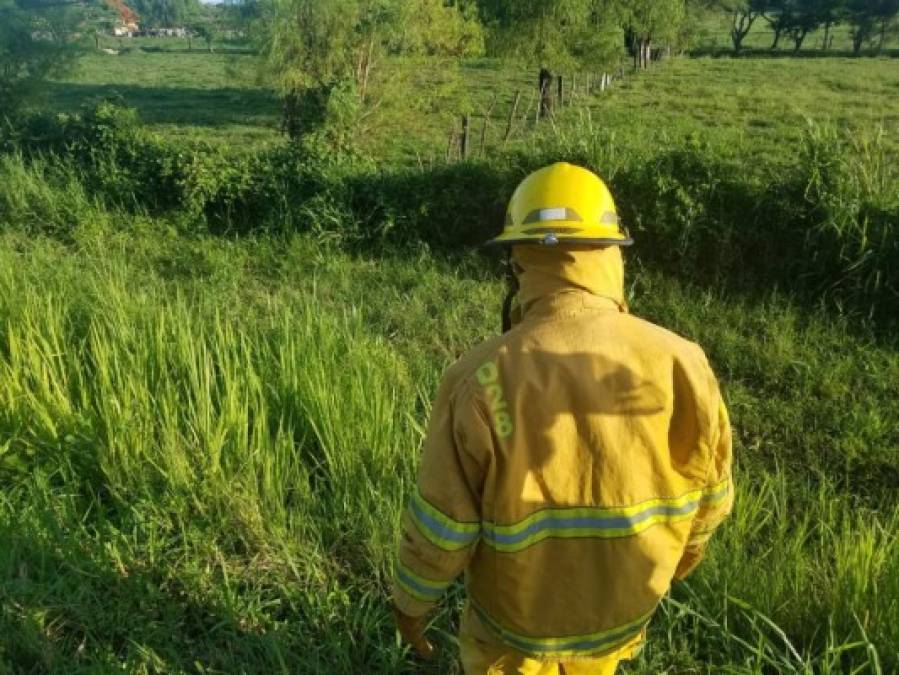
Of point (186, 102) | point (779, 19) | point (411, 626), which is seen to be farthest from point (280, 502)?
point (779, 19)

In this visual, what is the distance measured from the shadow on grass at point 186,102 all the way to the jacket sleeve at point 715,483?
56.2ft

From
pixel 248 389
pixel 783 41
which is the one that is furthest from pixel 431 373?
pixel 783 41

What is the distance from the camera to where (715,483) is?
1758 millimetres

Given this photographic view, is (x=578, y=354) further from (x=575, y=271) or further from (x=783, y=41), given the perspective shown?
(x=783, y=41)

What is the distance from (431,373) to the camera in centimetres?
454

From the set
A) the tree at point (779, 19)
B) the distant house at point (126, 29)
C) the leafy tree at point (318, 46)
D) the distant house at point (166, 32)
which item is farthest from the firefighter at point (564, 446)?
the distant house at point (166, 32)

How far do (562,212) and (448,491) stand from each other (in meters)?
0.64

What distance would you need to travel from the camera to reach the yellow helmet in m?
1.49

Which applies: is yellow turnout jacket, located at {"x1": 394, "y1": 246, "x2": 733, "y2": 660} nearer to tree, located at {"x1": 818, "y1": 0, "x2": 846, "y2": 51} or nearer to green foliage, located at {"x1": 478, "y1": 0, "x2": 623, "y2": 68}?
green foliage, located at {"x1": 478, "y1": 0, "x2": 623, "y2": 68}

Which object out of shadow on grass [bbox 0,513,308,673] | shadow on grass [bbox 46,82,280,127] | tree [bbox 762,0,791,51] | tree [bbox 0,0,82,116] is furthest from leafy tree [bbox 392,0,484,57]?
tree [bbox 762,0,791,51]

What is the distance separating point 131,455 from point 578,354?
242cm

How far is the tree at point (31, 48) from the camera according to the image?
12.8 m

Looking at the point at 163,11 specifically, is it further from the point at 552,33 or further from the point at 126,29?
the point at 552,33

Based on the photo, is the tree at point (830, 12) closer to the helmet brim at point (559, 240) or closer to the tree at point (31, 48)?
the tree at point (31, 48)
